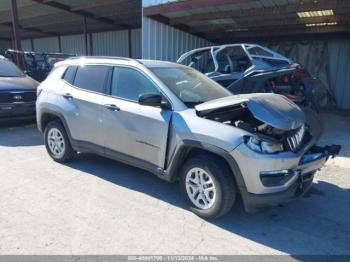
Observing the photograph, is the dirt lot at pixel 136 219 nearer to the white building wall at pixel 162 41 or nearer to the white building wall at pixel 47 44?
the white building wall at pixel 162 41

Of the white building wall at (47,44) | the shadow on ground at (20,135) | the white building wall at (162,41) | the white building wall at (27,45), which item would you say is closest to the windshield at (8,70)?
the shadow on ground at (20,135)

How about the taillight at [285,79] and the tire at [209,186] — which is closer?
the tire at [209,186]

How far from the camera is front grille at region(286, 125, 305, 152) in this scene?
3.34 m

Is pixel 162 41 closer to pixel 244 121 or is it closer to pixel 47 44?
pixel 244 121

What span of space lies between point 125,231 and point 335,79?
12.4 metres

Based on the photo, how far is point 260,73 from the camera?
7102 millimetres

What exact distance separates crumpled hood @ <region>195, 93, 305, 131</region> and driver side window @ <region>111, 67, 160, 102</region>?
33.5 inches

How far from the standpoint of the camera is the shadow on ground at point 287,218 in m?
3.24

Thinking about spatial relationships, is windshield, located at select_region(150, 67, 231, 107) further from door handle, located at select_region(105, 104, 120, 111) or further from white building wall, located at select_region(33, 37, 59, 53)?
white building wall, located at select_region(33, 37, 59, 53)

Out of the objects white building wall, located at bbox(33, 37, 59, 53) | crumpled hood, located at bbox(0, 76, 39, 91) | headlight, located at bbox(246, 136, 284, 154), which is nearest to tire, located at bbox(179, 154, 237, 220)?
headlight, located at bbox(246, 136, 284, 154)

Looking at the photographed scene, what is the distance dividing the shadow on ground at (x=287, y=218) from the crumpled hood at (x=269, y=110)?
110 centimetres

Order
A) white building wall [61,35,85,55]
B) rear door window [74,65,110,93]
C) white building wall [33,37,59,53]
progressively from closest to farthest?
1. rear door window [74,65,110,93]
2. white building wall [61,35,85,55]
3. white building wall [33,37,59,53]

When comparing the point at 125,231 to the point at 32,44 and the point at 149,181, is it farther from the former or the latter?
the point at 32,44

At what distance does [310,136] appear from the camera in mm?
3799
